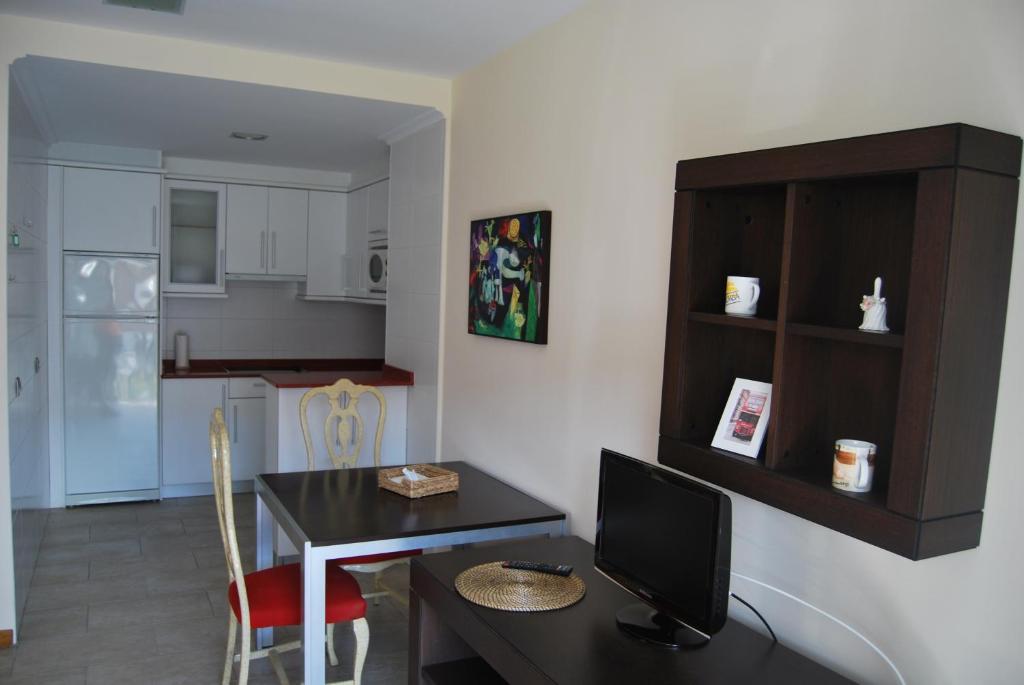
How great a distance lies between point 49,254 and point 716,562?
476 cm

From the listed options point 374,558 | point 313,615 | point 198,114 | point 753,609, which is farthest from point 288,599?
point 198,114

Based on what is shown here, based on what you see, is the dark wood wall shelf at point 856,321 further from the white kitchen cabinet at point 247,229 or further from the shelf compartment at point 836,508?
the white kitchen cabinet at point 247,229

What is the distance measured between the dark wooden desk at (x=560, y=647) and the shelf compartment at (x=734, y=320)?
726 mm

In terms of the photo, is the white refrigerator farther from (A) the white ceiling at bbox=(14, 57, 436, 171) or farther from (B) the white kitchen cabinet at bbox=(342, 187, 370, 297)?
(B) the white kitchen cabinet at bbox=(342, 187, 370, 297)

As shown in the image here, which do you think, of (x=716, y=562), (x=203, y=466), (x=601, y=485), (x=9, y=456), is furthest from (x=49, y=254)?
(x=716, y=562)

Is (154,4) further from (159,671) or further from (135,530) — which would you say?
(135,530)

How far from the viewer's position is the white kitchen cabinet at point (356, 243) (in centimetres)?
546

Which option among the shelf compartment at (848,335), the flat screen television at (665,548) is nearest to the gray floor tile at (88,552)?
the flat screen television at (665,548)

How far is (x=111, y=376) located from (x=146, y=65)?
2636 mm

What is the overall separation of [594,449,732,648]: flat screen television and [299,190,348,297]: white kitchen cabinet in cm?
426

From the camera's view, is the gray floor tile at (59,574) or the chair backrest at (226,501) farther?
the gray floor tile at (59,574)

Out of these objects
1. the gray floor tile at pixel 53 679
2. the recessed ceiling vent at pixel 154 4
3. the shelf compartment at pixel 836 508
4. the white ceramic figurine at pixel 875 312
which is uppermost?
the recessed ceiling vent at pixel 154 4

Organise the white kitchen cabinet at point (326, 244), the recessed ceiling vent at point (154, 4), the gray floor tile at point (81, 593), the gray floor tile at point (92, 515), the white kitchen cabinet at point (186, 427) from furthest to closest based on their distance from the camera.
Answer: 1. the white kitchen cabinet at point (326, 244)
2. the white kitchen cabinet at point (186, 427)
3. the gray floor tile at point (92, 515)
4. the gray floor tile at point (81, 593)
5. the recessed ceiling vent at point (154, 4)

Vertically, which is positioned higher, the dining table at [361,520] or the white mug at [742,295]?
the white mug at [742,295]
